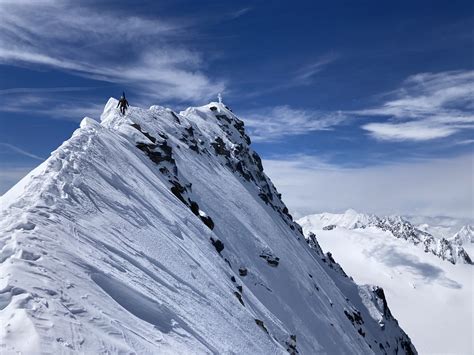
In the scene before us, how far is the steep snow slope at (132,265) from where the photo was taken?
819 centimetres

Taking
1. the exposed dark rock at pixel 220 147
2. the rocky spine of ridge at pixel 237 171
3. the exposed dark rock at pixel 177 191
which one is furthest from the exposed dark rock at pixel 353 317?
the exposed dark rock at pixel 177 191

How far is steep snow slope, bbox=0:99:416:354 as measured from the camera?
26.9ft

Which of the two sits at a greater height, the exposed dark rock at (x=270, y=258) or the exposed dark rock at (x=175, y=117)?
the exposed dark rock at (x=175, y=117)

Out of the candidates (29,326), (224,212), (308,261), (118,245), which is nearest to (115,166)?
(118,245)

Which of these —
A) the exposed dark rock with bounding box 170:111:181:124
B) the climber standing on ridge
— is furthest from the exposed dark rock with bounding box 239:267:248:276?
the exposed dark rock with bounding box 170:111:181:124

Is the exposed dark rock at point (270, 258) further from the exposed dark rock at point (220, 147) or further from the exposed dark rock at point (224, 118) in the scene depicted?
the exposed dark rock at point (224, 118)

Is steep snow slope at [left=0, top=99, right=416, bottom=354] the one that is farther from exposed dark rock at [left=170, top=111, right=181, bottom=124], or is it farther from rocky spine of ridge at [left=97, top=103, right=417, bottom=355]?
exposed dark rock at [left=170, top=111, right=181, bottom=124]

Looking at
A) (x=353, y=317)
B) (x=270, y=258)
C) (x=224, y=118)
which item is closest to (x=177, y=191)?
(x=270, y=258)

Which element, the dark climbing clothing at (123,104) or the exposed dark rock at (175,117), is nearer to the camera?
the dark climbing clothing at (123,104)

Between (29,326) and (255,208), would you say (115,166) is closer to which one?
(29,326)

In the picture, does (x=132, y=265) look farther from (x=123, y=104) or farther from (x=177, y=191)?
(x=123, y=104)

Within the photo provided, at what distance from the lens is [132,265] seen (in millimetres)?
12852

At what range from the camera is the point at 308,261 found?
56094 mm

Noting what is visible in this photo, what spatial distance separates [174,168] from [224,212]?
852cm
